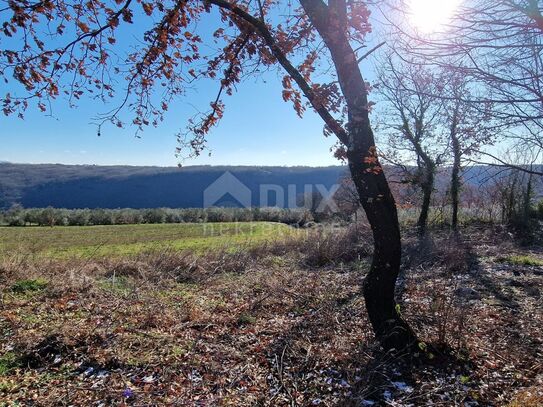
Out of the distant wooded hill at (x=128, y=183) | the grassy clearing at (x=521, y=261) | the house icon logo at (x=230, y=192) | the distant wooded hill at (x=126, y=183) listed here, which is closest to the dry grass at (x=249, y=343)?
the grassy clearing at (x=521, y=261)

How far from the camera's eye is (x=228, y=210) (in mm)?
40156

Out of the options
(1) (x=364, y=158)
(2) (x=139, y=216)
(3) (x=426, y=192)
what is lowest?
(2) (x=139, y=216)

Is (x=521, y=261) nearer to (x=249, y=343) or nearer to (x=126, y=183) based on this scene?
(x=249, y=343)

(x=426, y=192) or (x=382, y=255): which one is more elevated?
(x=426, y=192)

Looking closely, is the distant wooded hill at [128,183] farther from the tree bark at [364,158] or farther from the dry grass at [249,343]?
the tree bark at [364,158]

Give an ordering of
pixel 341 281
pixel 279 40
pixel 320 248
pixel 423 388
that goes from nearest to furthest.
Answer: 1. pixel 423 388
2. pixel 279 40
3. pixel 341 281
4. pixel 320 248

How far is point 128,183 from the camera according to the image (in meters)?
83.8

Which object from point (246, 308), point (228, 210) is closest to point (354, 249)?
point (246, 308)

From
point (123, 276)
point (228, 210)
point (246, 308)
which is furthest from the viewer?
point (228, 210)

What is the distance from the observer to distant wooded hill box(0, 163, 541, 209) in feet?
244

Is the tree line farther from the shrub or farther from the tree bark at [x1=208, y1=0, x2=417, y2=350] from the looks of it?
the tree bark at [x1=208, y1=0, x2=417, y2=350]

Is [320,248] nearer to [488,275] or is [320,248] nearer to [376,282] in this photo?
[488,275]

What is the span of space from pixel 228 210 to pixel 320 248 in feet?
98.6

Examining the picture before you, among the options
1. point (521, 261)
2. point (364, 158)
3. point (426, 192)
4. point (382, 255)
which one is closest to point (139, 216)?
point (426, 192)
